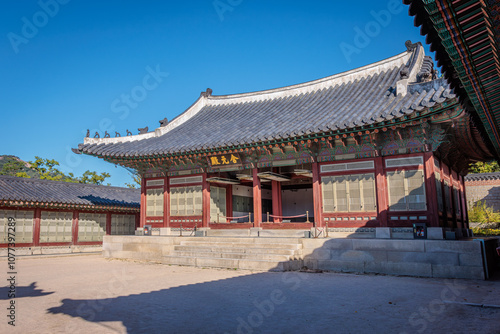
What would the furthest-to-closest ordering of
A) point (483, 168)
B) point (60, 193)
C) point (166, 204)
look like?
1. point (483, 168)
2. point (60, 193)
3. point (166, 204)

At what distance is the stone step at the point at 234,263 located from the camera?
12.8 meters

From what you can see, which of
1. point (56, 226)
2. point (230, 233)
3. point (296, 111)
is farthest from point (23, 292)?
point (56, 226)

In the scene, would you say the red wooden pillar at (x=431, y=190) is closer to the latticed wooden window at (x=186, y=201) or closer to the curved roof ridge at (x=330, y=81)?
A: the curved roof ridge at (x=330, y=81)

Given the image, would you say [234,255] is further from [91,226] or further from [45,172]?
[45,172]

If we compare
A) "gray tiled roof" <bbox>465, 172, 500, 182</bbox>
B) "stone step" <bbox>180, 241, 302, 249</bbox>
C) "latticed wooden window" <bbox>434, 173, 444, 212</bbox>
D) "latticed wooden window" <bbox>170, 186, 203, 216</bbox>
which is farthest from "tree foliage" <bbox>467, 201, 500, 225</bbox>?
"latticed wooden window" <bbox>170, 186, 203, 216</bbox>

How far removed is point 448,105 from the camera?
11.5 m

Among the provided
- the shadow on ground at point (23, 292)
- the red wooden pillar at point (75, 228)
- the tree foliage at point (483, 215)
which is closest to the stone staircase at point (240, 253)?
the shadow on ground at point (23, 292)

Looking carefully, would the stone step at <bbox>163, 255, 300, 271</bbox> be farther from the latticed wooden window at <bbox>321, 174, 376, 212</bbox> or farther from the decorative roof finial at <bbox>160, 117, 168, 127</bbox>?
the decorative roof finial at <bbox>160, 117, 168, 127</bbox>

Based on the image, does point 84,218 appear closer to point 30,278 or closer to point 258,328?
point 30,278

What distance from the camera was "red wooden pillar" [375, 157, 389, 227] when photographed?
1428 cm

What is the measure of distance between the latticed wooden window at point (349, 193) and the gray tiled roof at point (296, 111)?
2.51 metres

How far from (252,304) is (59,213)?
68.2 feet

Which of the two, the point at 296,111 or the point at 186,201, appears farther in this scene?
the point at 186,201

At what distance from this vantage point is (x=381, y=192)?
14.4 meters
